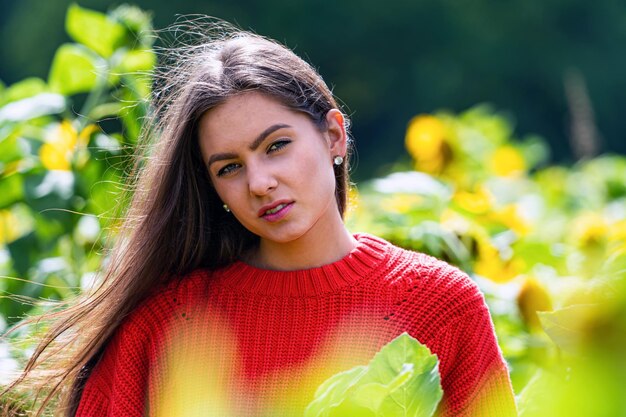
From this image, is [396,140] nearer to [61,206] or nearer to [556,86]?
[556,86]

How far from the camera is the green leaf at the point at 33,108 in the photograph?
8.11 ft

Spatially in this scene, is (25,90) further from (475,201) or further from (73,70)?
(475,201)

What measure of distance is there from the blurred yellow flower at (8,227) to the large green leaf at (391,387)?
2048 millimetres

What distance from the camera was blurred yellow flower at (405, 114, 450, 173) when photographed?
3.36 m

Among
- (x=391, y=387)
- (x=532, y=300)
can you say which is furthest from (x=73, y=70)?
(x=391, y=387)

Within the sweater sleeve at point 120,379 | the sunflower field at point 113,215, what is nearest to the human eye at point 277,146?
the sweater sleeve at point 120,379

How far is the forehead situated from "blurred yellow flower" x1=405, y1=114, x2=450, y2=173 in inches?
66.9

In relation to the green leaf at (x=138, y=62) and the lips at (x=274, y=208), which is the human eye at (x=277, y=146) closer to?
the lips at (x=274, y=208)

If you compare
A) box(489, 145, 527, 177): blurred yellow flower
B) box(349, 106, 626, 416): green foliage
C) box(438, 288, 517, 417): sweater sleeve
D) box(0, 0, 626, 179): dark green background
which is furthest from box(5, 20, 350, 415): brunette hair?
box(0, 0, 626, 179): dark green background

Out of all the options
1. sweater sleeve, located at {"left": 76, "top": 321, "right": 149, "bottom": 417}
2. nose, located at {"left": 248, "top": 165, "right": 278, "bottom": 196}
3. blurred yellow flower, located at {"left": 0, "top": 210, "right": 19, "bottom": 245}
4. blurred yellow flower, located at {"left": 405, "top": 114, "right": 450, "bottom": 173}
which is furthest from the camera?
blurred yellow flower, located at {"left": 405, "top": 114, "right": 450, "bottom": 173}

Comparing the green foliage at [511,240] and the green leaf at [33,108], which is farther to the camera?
the green leaf at [33,108]

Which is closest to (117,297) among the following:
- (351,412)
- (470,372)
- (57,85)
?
(470,372)

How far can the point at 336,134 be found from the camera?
1.78m

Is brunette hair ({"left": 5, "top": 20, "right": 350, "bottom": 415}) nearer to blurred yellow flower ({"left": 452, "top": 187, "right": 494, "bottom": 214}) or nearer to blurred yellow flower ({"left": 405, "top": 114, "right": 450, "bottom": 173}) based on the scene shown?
blurred yellow flower ({"left": 452, "top": 187, "right": 494, "bottom": 214})
